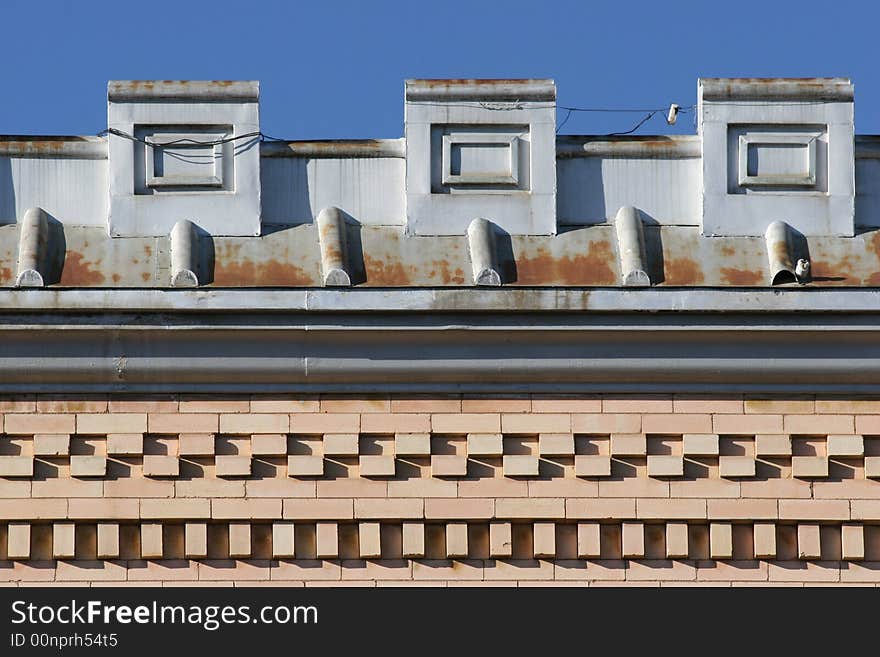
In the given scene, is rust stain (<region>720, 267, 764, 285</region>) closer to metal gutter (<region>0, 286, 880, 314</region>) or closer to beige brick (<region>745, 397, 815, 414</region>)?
metal gutter (<region>0, 286, 880, 314</region>)

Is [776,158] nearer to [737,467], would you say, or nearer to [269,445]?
[737,467]

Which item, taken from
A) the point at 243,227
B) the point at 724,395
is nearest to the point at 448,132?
the point at 243,227

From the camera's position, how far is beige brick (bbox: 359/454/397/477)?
1262 cm

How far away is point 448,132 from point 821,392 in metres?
2.70

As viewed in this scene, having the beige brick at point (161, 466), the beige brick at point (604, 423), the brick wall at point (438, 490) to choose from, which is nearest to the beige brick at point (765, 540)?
the brick wall at point (438, 490)

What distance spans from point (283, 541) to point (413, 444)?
0.93m

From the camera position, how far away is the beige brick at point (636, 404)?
41.8 ft

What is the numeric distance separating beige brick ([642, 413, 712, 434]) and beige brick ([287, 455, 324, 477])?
189cm

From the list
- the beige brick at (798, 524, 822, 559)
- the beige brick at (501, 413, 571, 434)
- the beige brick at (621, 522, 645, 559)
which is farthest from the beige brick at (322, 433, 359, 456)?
the beige brick at (798, 524, 822, 559)

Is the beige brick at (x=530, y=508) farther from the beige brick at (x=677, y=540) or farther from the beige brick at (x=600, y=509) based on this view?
the beige brick at (x=677, y=540)

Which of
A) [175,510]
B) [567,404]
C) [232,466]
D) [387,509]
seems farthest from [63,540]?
[567,404]

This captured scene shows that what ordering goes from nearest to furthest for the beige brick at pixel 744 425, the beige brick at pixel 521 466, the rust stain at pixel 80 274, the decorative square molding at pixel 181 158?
the beige brick at pixel 521 466 → the beige brick at pixel 744 425 → the rust stain at pixel 80 274 → the decorative square molding at pixel 181 158

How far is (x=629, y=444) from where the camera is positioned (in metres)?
12.7

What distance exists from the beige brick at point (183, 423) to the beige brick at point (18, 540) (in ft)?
2.99
